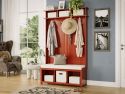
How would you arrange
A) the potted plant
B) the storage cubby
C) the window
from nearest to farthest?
the storage cubby
the potted plant
the window

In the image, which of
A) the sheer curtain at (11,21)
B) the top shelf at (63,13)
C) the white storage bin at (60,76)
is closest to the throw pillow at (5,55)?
the sheer curtain at (11,21)

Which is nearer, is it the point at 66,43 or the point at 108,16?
the point at 108,16

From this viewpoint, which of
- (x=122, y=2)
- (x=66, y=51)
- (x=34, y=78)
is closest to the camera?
(x=122, y=2)

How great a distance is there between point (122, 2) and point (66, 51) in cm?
204

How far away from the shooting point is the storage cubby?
6039 millimetres

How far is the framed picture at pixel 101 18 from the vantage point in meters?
6.11

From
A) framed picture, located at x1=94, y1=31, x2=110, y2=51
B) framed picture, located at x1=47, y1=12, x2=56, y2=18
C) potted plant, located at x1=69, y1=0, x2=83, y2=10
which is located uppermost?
potted plant, located at x1=69, y1=0, x2=83, y2=10

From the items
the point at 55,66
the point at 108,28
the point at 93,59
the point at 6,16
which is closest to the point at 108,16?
the point at 108,28

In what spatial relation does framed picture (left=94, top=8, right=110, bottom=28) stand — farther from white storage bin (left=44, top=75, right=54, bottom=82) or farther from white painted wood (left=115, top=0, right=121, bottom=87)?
white storage bin (left=44, top=75, right=54, bottom=82)

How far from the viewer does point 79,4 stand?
6258 mm

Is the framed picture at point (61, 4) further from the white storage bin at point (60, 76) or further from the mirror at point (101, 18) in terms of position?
the white storage bin at point (60, 76)

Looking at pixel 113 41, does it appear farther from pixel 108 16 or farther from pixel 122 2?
pixel 122 2

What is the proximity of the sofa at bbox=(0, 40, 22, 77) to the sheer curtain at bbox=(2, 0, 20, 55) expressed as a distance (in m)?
0.24

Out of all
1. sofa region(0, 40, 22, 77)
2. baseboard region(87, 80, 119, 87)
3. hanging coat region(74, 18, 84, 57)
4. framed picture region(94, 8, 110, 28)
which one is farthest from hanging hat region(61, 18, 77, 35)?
sofa region(0, 40, 22, 77)
